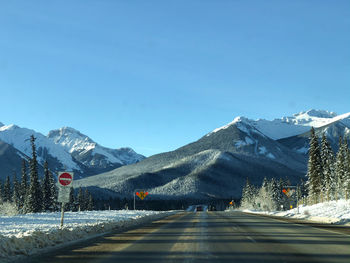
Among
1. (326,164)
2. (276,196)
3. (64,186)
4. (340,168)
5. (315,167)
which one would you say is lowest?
(276,196)

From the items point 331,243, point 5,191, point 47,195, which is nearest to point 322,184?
point 47,195

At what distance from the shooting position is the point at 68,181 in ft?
65.2

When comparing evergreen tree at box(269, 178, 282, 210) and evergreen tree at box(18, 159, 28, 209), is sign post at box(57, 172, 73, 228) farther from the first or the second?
evergreen tree at box(269, 178, 282, 210)

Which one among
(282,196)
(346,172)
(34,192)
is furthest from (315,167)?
(282,196)

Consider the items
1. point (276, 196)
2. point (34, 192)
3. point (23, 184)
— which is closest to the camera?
point (34, 192)

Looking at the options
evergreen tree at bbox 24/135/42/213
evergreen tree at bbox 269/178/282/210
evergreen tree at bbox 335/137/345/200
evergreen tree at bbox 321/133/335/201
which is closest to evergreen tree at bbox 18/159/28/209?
evergreen tree at bbox 24/135/42/213

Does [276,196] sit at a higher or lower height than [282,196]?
higher

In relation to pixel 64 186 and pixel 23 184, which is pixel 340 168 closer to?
pixel 64 186

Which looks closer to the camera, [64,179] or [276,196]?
[64,179]

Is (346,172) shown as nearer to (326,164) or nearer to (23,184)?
(326,164)

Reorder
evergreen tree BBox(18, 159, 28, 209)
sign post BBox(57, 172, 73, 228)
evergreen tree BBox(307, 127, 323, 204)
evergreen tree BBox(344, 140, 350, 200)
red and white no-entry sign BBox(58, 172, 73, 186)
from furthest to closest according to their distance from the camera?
1. evergreen tree BBox(18, 159, 28, 209)
2. evergreen tree BBox(307, 127, 323, 204)
3. evergreen tree BBox(344, 140, 350, 200)
4. red and white no-entry sign BBox(58, 172, 73, 186)
5. sign post BBox(57, 172, 73, 228)

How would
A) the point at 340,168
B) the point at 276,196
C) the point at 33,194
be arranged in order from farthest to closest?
1. the point at 276,196
2. the point at 340,168
3. the point at 33,194

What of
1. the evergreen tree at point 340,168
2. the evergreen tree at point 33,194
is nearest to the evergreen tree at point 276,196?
the evergreen tree at point 340,168

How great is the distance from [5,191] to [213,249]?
342 feet
